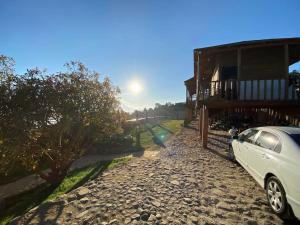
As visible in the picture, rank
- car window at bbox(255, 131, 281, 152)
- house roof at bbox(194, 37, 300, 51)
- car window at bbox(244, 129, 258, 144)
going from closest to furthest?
car window at bbox(255, 131, 281, 152) < car window at bbox(244, 129, 258, 144) < house roof at bbox(194, 37, 300, 51)

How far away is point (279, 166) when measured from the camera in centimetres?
371

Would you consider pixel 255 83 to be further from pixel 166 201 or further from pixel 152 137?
pixel 152 137

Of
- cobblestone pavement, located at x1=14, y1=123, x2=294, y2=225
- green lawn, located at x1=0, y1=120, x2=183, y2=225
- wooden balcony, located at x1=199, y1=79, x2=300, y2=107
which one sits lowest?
green lawn, located at x1=0, y1=120, x2=183, y2=225

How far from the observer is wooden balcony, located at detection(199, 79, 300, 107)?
8.66 meters

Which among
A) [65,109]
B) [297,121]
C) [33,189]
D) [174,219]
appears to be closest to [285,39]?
[297,121]

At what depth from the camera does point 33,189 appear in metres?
9.97

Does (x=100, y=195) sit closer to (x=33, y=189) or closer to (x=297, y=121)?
(x=33, y=189)

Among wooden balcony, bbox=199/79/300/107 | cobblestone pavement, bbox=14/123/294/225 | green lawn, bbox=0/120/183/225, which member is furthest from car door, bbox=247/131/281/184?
green lawn, bbox=0/120/183/225

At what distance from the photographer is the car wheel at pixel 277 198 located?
11.7 ft

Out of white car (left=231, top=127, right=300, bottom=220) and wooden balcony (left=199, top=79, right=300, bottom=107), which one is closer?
white car (left=231, top=127, right=300, bottom=220)

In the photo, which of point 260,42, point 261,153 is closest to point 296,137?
point 261,153

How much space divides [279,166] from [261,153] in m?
0.88

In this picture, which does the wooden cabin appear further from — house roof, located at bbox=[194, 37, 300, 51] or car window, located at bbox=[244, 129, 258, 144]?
car window, located at bbox=[244, 129, 258, 144]

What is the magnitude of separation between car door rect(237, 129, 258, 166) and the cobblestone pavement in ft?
1.75
